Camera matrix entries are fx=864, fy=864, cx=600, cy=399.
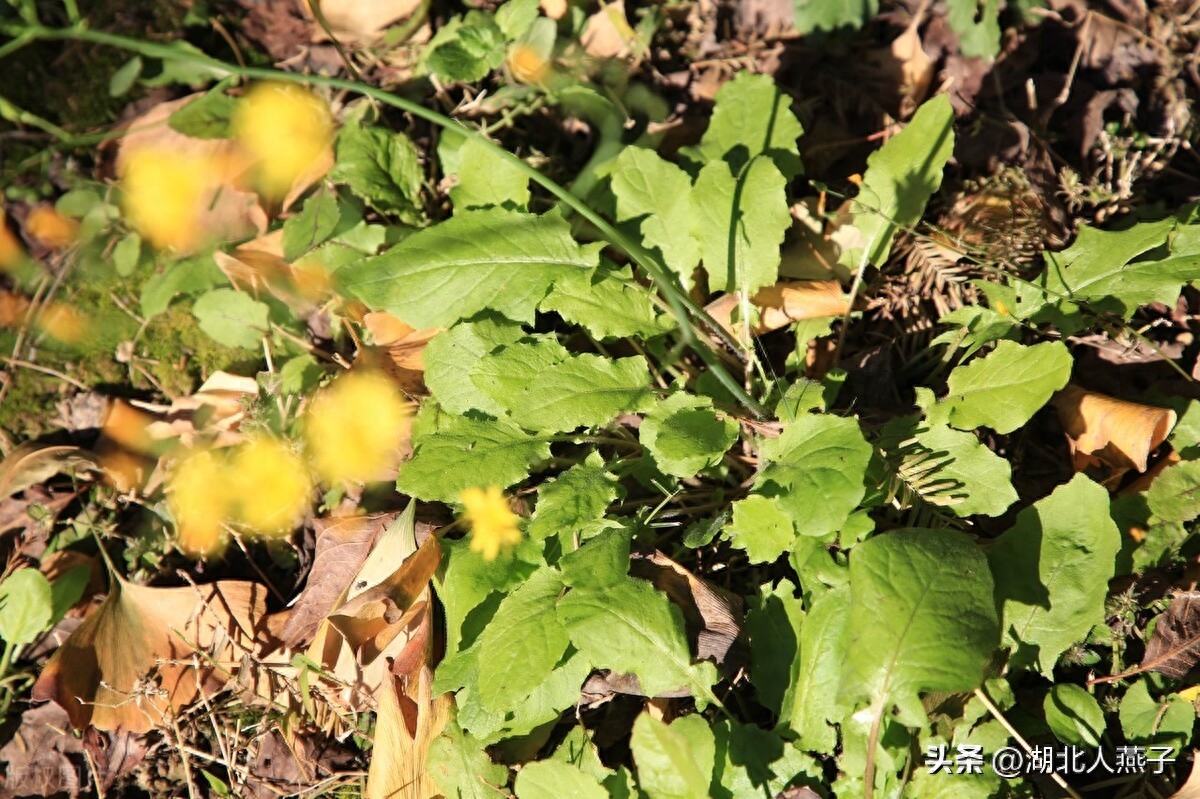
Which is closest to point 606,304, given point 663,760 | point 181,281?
point 663,760

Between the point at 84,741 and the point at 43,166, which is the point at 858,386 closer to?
the point at 84,741

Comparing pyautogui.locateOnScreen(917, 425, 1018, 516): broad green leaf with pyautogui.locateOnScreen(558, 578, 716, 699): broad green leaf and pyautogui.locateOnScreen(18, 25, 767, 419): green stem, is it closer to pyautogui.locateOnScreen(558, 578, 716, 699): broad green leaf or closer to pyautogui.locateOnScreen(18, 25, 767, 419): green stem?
pyautogui.locateOnScreen(18, 25, 767, 419): green stem

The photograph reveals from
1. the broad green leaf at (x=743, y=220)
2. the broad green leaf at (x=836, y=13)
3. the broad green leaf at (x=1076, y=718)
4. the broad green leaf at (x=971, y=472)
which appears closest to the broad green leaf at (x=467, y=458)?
the broad green leaf at (x=743, y=220)

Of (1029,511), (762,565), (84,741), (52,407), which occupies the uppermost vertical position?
(1029,511)

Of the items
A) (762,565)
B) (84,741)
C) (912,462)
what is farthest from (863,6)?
(84,741)

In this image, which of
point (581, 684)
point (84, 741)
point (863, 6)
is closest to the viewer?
point (581, 684)

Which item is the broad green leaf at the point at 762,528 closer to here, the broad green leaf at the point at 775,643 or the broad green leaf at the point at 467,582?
the broad green leaf at the point at 775,643
